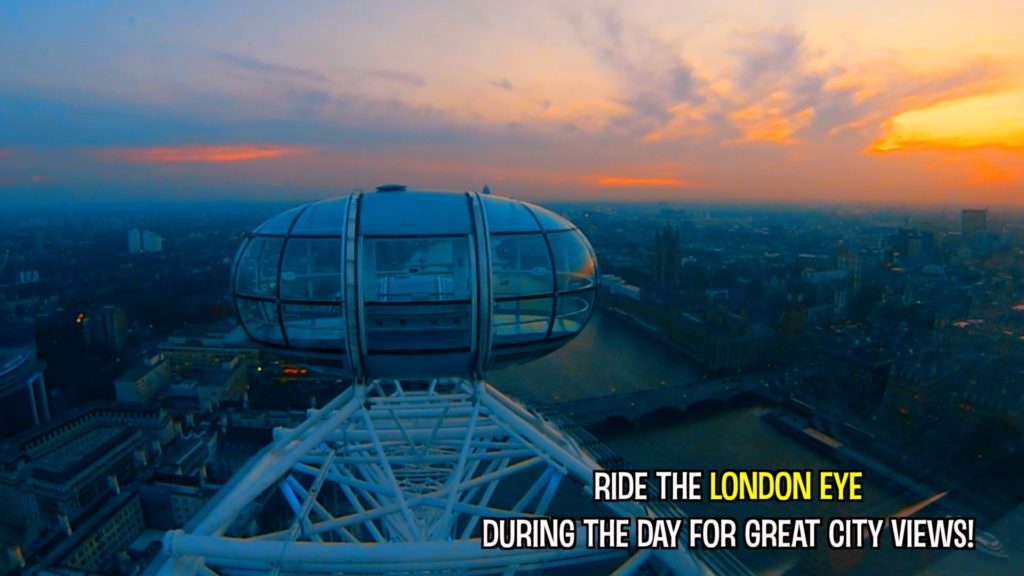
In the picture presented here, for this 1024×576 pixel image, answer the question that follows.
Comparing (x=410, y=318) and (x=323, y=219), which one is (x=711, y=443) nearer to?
(x=410, y=318)

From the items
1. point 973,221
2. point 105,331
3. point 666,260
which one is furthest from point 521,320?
point 973,221

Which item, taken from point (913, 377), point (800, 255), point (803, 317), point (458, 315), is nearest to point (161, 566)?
point (458, 315)

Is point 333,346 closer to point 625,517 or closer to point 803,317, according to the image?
point 625,517

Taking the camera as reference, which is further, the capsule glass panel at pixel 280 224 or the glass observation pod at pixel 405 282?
the capsule glass panel at pixel 280 224

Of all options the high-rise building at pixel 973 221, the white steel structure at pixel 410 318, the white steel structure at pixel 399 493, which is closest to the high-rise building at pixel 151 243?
the white steel structure at pixel 399 493

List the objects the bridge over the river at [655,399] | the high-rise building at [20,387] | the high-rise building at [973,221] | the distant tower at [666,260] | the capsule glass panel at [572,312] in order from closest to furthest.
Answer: the capsule glass panel at [572,312] → the high-rise building at [20,387] → the bridge over the river at [655,399] → the high-rise building at [973,221] → the distant tower at [666,260]

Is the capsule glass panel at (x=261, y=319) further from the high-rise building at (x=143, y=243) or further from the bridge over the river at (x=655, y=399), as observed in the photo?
the high-rise building at (x=143, y=243)

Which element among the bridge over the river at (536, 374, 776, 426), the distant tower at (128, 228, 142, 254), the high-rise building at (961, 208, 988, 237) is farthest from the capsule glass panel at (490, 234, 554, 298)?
the distant tower at (128, 228, 142, 254)
